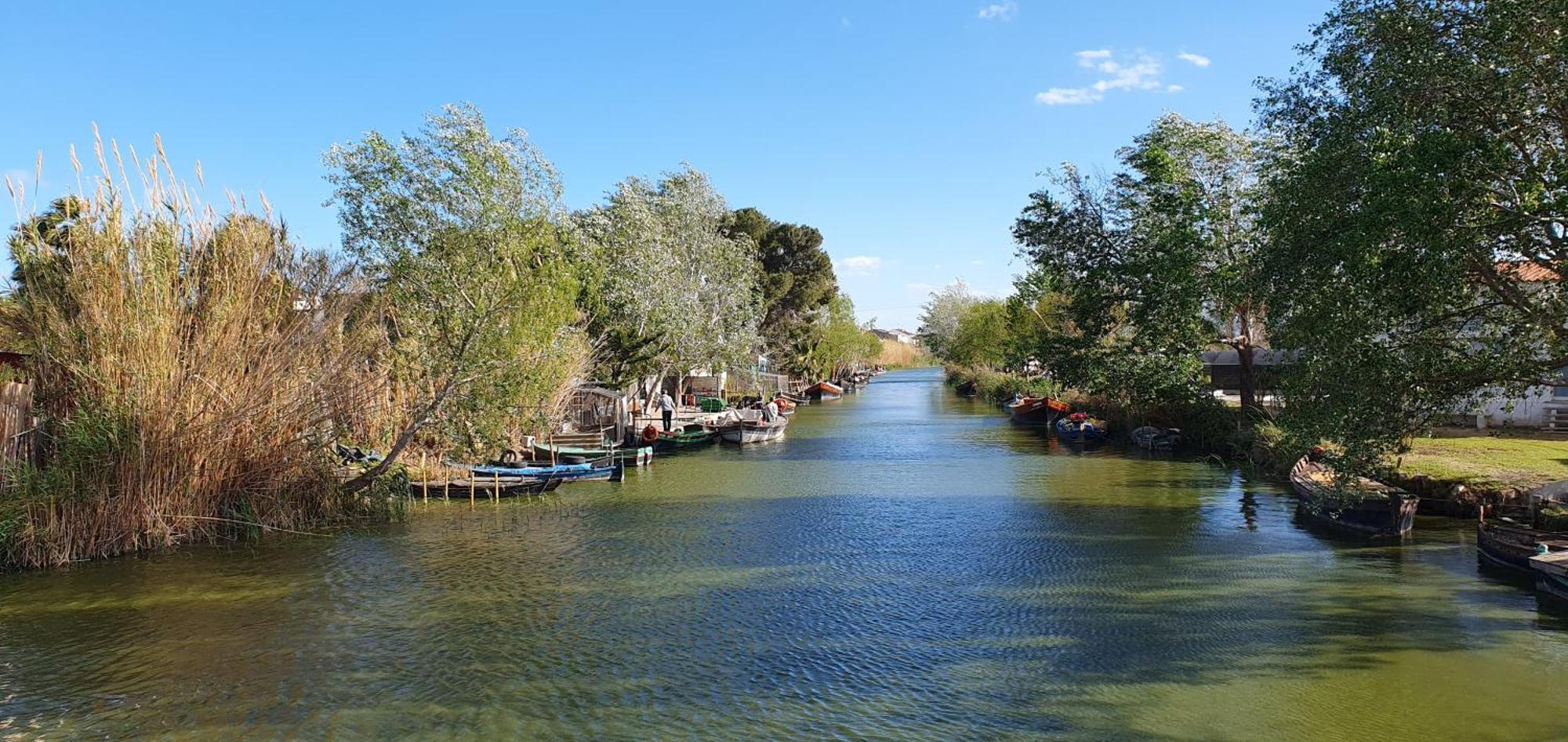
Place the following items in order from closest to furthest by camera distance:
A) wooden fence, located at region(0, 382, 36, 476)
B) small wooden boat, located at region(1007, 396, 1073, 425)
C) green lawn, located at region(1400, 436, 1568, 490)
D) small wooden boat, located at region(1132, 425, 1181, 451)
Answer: wooden fence, located at region(0, 382, 36, 476)
green lawn, located at region(1400, 436, 1568, 490)
small wooden boat, located at region(1132, 425, 1181, 451)
small wooden boat, located at region(1007, 396, 1073, 425)

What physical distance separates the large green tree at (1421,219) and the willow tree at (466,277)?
1580 cm

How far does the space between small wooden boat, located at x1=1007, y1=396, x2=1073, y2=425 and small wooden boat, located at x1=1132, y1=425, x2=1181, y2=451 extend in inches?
426

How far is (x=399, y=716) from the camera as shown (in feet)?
33.0

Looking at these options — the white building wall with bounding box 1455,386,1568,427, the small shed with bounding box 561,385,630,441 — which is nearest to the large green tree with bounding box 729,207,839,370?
the small shed with bounding box 561,385,630,441

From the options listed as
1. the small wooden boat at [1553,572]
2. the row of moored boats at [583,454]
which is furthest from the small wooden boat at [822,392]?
the small wooden boat at [1553,572]

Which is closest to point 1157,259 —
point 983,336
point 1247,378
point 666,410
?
point 1247,378

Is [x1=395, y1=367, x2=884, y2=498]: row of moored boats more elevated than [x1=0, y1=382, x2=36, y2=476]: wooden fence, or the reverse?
[x1=0, y1=382, x2=36, y2=476]: wooden fence

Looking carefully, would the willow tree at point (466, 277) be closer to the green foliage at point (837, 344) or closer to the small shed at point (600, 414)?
the small shed at point (600, 414)

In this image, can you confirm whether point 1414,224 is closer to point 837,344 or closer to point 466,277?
point 466,277

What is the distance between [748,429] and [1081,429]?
15146mm

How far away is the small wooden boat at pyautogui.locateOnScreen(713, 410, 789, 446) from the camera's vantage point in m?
40.9

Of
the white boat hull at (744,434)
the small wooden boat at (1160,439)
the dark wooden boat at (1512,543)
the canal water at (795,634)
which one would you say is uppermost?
the white boat hull at (744,434)

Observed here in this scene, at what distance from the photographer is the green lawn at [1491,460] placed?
19.8 meters

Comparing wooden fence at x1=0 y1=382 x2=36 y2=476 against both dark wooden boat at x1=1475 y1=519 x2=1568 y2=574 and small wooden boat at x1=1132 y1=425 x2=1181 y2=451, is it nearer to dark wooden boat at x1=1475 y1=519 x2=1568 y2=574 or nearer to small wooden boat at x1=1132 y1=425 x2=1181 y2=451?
dark wooden boat at x1=1475 y1=519 x2=1568 y2=574
